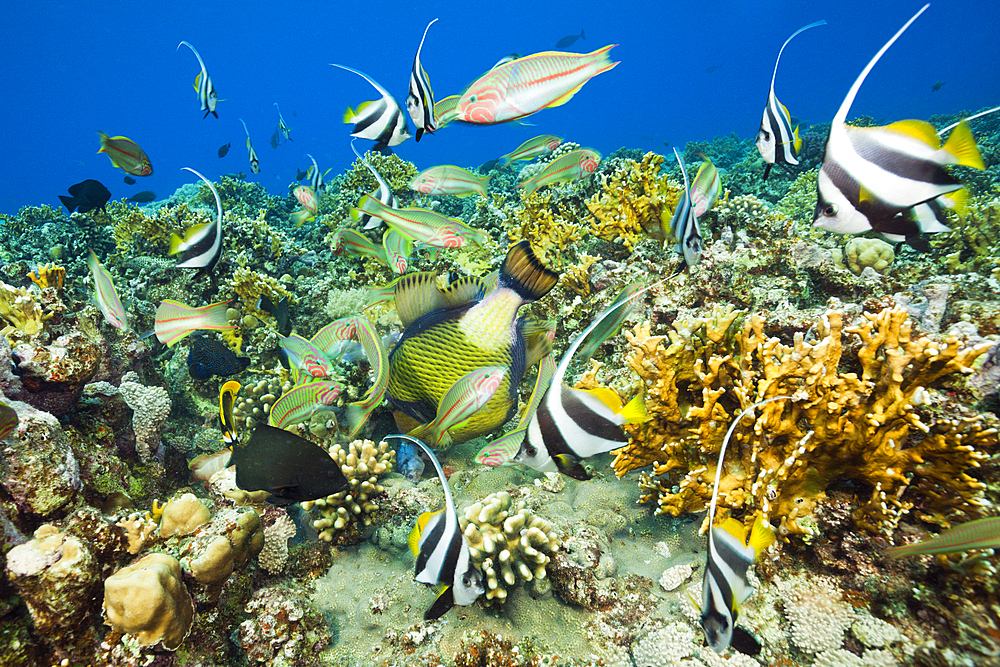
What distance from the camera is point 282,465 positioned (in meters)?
1.95

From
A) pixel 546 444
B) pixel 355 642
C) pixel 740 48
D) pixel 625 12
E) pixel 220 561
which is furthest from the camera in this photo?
pixel 625 12

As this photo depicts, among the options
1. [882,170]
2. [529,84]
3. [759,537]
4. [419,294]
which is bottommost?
[759,537]

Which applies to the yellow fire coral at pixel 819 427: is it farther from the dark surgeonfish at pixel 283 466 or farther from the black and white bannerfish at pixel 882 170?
the dark surgeonfish at pixel 283 466

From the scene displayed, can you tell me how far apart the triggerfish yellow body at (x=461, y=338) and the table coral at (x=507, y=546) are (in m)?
0.53

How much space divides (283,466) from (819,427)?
2610mm

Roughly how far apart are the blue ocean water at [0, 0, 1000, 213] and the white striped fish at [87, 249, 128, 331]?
255 feet

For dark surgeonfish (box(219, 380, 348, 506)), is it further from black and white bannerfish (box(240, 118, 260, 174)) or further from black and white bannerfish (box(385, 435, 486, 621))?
black and white bannerfish (box(240, 118, 260, 174))

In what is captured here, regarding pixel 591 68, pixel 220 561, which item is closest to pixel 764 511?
pixel 591 68

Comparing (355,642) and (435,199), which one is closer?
(355,642)

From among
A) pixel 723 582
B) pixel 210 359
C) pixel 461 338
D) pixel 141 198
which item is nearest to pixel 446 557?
pixel 723 582

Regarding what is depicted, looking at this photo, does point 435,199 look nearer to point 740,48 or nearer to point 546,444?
point 546,444

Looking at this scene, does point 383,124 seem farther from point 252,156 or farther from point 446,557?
point 252,156

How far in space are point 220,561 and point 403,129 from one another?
285 cm

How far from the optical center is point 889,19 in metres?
100
